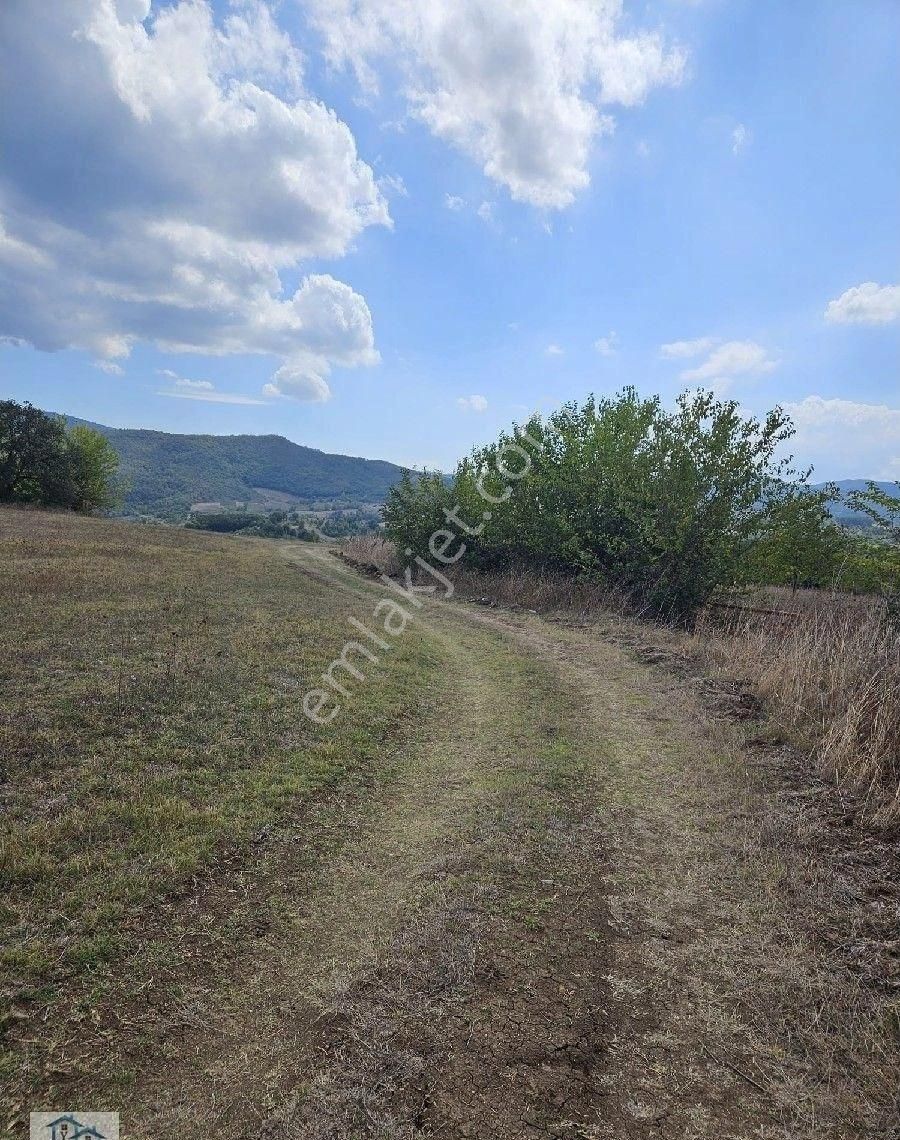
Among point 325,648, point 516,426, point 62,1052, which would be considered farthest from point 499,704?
point 516,426

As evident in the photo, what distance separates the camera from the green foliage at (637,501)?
1680 centimetres

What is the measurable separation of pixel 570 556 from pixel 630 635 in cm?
613

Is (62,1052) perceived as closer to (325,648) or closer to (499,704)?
(499,704)

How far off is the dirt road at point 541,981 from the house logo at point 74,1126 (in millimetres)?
97

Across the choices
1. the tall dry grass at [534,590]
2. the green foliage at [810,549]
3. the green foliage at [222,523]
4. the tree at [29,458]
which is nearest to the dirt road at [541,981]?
the tall dry grass at [534,590]

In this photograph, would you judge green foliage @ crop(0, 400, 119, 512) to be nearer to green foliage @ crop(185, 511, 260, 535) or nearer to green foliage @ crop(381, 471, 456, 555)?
green foliage @ crop(185, 511, 260, 535)

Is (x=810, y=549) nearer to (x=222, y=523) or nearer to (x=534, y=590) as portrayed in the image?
(x=534, y=590)

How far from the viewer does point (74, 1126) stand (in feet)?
9.49

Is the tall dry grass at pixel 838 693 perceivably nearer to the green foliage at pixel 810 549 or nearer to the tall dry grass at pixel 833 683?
the tall dry grass at pixel 833 683

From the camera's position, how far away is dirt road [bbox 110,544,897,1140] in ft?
9.84

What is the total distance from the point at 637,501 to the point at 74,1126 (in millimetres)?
17949

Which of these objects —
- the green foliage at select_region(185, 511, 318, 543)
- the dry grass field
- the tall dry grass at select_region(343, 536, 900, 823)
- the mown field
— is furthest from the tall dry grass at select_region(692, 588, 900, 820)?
the green foliage at select_region(185, 511, 318, 543)

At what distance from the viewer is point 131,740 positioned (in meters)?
6.70

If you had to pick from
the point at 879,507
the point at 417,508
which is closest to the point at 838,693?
the point at 879,507
